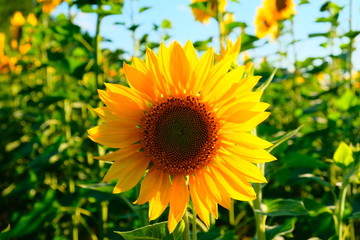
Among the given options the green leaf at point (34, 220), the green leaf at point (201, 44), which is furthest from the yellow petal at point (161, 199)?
the green leaf at point (201, 44)

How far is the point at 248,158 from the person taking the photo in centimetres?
119

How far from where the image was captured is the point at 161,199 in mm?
1237

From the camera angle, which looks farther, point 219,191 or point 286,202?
point 286,202

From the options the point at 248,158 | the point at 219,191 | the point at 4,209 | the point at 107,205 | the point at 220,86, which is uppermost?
the point at 220,86

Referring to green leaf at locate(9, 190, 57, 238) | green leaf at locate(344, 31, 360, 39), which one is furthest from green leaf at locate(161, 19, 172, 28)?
green leaf at locate(9, 190, 57, 238)

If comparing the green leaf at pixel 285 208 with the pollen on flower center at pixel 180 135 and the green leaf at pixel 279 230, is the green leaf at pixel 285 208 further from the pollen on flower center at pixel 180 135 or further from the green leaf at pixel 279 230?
the pollen on flower center at pixel 180 135

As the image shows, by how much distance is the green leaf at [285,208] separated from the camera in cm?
129

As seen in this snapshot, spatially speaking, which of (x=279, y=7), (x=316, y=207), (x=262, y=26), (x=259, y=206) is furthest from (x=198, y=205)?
(x=262, y=26)

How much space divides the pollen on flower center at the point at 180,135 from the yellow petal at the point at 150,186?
32 mm

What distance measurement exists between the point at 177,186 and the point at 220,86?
0.40 m

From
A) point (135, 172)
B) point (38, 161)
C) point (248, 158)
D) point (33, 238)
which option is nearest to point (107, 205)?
point (38, 161)

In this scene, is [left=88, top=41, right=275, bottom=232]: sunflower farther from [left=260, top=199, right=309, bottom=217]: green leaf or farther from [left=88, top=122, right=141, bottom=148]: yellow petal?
[left=260, top=199, right=309, bottom=217]: green leaf

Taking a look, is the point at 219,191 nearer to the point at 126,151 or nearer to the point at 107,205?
the point at 126,151

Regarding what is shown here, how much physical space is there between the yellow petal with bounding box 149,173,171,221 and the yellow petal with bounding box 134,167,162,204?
0.05 feet
